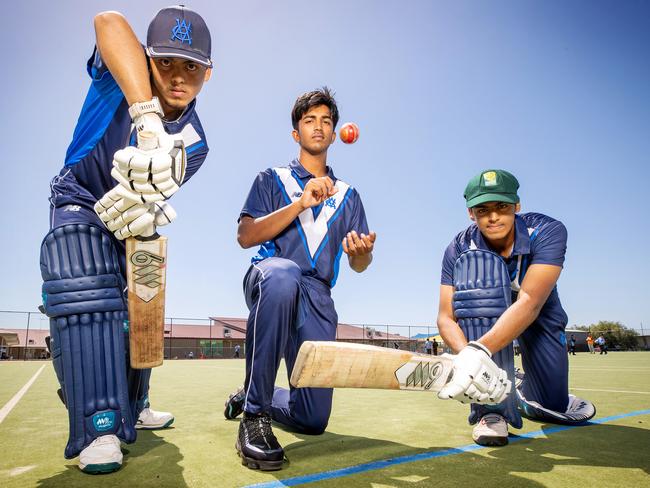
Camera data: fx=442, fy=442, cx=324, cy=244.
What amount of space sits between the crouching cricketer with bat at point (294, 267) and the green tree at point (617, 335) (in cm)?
5072

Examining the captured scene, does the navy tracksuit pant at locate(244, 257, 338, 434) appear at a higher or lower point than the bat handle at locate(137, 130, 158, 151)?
lower

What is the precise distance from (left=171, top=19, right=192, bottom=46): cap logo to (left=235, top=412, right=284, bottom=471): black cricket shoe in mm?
1900

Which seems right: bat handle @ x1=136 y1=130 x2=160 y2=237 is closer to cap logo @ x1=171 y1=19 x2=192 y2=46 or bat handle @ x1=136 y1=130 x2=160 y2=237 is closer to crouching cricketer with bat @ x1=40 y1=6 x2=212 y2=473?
→ crouching cricketer with bat @ x1=40 y1=6 x2=212 y2=473

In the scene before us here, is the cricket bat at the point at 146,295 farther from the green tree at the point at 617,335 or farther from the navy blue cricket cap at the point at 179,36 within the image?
the green tree at the point at 617,335

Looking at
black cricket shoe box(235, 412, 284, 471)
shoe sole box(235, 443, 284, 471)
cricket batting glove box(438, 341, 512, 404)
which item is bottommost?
shoe sole box(235, 443, 284, 471)

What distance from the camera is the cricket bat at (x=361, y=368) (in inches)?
65.2

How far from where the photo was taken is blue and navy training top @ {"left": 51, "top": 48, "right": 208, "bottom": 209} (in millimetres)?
2268

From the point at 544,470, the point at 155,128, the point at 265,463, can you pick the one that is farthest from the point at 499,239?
the point at 155,128

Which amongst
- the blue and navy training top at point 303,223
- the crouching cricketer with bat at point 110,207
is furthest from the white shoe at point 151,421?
the blue and navy training top at point 303,223

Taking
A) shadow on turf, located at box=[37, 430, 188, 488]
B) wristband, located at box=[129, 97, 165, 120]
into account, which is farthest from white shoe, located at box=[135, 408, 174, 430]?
wristband, located at box=[129, 97, 165, 120]

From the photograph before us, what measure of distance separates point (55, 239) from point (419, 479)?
1973mm

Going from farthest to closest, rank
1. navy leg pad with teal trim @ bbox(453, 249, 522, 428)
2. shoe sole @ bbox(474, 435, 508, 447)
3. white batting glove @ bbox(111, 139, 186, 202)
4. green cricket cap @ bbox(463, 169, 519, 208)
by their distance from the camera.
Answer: green cricket cap @ bbox(463, 169, 519, 208) < navy leg pad with teal trim @ bbox(453, 249, 522, 428) < shoe sole @ bbox(474, 435, 508, 447) < white batting glove @ bbox(111, 139, 186, 202)

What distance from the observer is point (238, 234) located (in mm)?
2945

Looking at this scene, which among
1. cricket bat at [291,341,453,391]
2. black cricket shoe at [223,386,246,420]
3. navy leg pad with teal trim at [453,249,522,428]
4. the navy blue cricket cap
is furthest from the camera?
black cricket shoe at [223,386,246,420]
